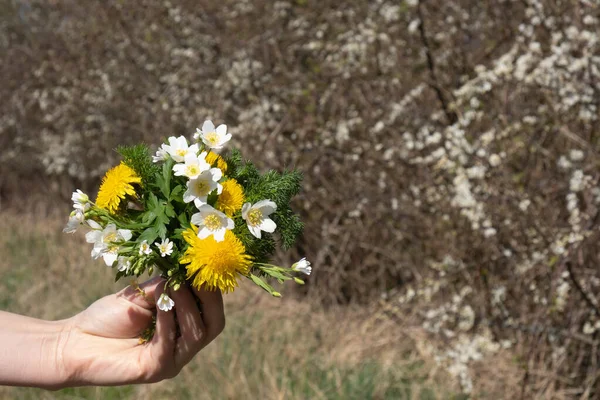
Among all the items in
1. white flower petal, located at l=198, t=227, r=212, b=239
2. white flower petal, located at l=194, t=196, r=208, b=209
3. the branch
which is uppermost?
white flower petal, located at l=194, t=196, r=208, b=209

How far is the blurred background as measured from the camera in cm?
359

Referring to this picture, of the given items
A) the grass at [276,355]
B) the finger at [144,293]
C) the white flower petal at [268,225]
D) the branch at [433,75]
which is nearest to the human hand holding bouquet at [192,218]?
the white flower petal at [268,225]

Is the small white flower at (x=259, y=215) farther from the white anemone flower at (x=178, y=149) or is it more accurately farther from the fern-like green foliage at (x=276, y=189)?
the white anemone flower at (x=178, y=149)

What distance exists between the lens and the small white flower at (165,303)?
4.99 ft

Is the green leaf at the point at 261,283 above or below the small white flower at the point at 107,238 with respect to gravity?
below

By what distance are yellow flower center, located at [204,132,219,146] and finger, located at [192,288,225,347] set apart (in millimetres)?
309

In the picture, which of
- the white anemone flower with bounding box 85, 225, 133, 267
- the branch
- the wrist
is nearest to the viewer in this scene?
the white anemone flower with bounding box 85, 225, 133, 267

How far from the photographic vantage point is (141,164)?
156cm

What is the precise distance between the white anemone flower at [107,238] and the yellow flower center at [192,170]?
18 centimetres

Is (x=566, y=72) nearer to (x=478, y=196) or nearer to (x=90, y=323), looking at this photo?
(x=478, y=196)

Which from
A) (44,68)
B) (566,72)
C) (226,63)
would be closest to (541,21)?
(566,72)

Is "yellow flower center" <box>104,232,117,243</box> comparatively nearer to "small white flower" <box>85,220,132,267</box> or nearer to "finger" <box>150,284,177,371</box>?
"small white flower" <box>85,220,132,267</box>

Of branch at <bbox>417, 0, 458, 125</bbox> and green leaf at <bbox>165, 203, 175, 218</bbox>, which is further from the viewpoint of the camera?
branch at <bbox>417, 0, 458, 125</bbox>

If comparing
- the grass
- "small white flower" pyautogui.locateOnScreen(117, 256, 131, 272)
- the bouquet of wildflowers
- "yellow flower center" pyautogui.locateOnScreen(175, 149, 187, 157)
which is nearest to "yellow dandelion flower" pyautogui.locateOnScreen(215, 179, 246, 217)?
the bouquet of wildflowers
